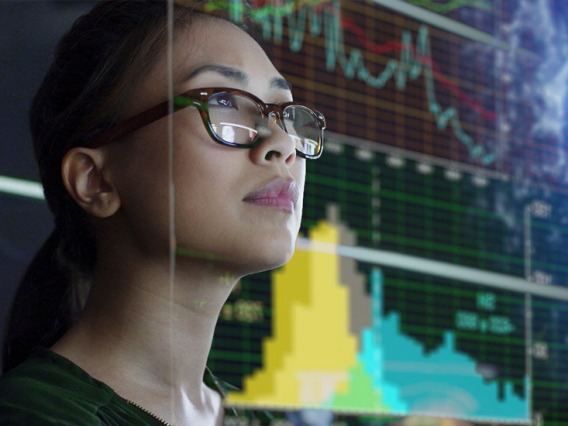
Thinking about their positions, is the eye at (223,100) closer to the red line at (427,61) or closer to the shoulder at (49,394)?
the shoulder at (49,394)

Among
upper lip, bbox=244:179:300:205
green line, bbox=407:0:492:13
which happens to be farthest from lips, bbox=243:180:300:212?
green line, bbox=407:0:492:13

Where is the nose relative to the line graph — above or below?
below

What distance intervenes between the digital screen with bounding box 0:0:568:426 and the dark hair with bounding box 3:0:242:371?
611mm

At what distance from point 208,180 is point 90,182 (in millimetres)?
57

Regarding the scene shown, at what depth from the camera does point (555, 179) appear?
1.57 meters

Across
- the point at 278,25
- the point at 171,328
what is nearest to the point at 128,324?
the point at 171,328

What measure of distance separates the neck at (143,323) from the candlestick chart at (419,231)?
62 centimetres

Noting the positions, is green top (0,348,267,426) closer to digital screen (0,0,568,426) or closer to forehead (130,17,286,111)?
forehead (130,17,286,111)

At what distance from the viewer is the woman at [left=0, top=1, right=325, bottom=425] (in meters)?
0.57

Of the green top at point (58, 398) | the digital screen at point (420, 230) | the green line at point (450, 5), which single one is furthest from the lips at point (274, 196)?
the green line at point (450, 5)

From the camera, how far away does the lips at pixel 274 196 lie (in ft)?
1.86

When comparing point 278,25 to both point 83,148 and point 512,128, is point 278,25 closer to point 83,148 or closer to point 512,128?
point 512,128

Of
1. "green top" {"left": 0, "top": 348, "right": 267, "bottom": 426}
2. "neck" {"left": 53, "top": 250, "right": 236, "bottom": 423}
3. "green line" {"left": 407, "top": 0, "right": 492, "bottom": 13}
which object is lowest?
"green top" {"left": 0, "top": 348, "right": 267, "bottom": 426}

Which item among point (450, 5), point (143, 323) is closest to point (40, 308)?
point (143, 323)
